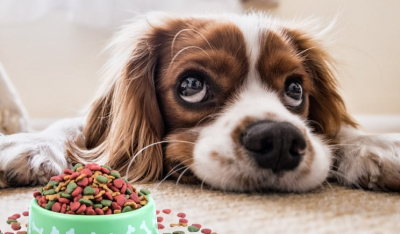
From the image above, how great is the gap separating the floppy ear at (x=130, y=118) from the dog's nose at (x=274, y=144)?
13.7 inches

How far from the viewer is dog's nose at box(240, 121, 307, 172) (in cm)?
120

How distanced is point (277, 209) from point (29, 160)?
2.26 ft

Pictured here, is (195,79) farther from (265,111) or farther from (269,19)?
(269,19)

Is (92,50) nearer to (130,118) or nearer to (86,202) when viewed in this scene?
(130,118)

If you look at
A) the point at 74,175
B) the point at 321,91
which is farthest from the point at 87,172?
the point at 321,91

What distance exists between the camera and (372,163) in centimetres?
134

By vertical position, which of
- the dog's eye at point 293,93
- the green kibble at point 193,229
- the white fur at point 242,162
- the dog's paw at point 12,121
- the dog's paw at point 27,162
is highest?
the dog's eye at point 293,93

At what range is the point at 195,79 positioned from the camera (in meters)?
1.45

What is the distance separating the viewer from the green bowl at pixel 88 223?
79cm

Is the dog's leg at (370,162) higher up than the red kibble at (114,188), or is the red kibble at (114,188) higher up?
the red kibble at (114,188)

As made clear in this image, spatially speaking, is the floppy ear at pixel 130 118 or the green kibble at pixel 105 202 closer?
the green kibble at pixel 105 202

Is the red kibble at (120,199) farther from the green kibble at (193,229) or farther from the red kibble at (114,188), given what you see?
the green kibble at (193,229)

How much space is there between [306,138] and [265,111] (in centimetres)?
13

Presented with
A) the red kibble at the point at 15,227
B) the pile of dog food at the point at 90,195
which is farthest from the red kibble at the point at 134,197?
the red kibble at the point at 15,227
